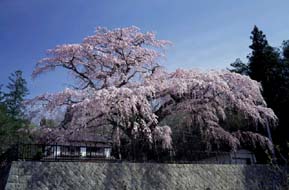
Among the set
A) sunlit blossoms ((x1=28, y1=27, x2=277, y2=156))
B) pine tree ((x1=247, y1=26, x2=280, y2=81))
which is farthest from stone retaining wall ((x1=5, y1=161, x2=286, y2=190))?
pine tree ((x1=247, y1=26, x2=280, y2=81))

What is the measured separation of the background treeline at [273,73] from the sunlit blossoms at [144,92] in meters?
3.22

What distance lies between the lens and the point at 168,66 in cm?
1066

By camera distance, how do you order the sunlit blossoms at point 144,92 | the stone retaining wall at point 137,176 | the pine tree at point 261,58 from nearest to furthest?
1. the stone retaining wall at point 137,176
2. the sunlit blossoms at point 144,92
3. the pine tree at point 261,58

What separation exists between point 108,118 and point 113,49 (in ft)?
9.15

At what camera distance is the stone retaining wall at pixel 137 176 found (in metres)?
6.06

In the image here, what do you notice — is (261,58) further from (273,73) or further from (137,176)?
(137,176)

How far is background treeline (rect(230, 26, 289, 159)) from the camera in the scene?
13547 millimetres

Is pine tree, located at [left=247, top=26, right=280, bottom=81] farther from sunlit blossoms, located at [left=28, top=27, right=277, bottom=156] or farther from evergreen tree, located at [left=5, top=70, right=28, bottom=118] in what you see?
evergreen tree, located at [left=5, top=70, right=28, bottom=118]

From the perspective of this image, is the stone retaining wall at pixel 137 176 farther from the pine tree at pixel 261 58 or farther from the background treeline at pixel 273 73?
the pine tree at pixel 261 58

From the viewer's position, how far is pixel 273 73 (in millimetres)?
14812

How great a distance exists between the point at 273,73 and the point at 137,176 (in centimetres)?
1078

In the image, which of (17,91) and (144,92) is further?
(17,91)

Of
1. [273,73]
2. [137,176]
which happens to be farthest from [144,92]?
[273,73]

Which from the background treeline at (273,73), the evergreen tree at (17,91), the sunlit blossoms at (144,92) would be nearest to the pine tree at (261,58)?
the background treeline at (273,73)
